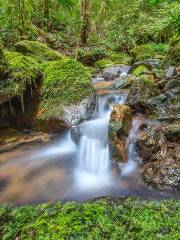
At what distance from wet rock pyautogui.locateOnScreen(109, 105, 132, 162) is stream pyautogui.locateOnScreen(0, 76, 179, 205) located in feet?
0.41

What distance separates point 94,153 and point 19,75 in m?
2.19

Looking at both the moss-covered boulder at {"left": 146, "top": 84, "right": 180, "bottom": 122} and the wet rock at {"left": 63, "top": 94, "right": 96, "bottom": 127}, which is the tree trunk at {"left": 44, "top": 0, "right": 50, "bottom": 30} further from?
the moss-covered boulder at {"left": 146, "top": 84, "right": 180, "bottom": 122}

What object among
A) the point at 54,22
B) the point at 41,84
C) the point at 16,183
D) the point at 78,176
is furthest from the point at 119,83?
the point at 54,22

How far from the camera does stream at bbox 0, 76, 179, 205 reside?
13.8ft

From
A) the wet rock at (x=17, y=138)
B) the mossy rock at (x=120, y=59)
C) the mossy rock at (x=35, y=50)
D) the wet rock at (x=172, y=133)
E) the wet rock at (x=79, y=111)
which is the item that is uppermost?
the mossy rock at (x=35, y=50)

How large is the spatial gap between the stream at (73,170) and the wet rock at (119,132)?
0.13m

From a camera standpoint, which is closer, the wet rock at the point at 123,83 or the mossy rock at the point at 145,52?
the wet rock at the point at 123,83

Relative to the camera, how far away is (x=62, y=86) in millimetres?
6613

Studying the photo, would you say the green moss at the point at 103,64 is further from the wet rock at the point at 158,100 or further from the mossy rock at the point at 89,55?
the wet rock at the point at 158,100

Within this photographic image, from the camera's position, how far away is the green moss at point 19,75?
562 cm

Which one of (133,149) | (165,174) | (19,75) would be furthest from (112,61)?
(165,174)

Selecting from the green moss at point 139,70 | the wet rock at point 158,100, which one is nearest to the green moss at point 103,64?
the green moss at point 139,70

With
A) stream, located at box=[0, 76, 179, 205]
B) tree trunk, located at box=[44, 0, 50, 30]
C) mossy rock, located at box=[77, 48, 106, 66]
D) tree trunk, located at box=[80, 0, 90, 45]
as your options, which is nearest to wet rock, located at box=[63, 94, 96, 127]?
stream, located at box=[0, 76, 179, 205]

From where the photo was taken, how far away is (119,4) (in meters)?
17.4
